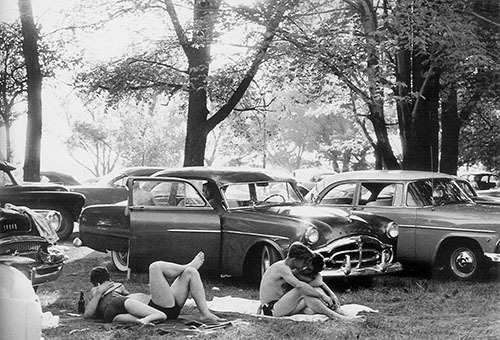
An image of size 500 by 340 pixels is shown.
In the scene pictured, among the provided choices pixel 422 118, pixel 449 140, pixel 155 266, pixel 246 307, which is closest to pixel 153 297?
pixel 155 266

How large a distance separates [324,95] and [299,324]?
432 centimetres

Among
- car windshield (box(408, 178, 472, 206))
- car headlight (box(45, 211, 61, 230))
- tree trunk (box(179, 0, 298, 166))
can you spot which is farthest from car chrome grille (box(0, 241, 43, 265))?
car windshield (box(408, 178, 472, 206))

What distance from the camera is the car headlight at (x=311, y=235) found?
592cm

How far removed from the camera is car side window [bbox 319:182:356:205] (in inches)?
304

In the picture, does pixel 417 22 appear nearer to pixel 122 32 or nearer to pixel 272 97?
pixel 272 97

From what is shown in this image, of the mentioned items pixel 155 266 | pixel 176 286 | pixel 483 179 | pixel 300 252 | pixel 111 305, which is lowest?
pixel 111 305

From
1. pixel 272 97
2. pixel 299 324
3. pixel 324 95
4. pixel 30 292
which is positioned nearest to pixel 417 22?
pixel 324 95

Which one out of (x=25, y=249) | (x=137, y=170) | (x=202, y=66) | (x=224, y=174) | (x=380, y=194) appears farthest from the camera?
(x=380, y=194)

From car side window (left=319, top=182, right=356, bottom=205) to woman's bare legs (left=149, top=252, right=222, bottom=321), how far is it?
9.78 ft

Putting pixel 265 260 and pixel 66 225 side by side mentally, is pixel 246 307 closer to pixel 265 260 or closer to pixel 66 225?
pixel 265 260

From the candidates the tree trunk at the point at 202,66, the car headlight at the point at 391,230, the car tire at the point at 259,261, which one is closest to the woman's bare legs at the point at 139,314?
the car tire at the point at 259,261

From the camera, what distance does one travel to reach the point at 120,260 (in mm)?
5820

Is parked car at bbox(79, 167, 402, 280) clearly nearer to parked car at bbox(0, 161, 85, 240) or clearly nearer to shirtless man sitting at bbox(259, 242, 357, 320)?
parked car at bbox(0, 161, 85, 240)

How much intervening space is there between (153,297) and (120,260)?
40.4 inches
